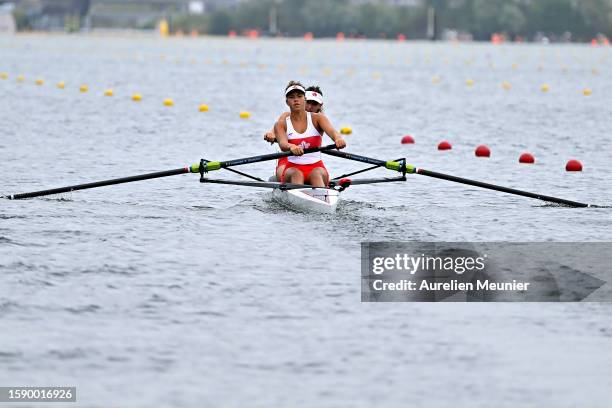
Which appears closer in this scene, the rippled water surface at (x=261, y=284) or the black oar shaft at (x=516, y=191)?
the rippled water surface at (x=261, y=284)

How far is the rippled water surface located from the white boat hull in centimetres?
21

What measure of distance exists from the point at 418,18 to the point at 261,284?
179 meters

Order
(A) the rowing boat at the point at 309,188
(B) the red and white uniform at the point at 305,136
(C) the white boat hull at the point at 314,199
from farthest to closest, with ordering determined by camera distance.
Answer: (B) the red and white uniform at the point at 305,136 → (A) the rowing boat at the point at 309,188 → (C) the white boat hull at the point at 314,199

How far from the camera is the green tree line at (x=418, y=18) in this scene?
174 metres

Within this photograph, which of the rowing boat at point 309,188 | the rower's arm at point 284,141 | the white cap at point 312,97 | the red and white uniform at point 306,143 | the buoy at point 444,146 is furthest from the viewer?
the buoy at point 444,146

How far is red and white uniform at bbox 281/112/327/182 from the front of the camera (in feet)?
56.9

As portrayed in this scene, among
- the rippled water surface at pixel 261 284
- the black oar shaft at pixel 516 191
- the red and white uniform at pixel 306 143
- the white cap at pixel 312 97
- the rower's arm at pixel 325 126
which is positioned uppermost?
the white cap at pixel 312 97

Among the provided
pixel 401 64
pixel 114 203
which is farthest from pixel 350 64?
pixel 114 203

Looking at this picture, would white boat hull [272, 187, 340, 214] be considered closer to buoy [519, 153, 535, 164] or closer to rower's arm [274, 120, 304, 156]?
rower's arm [274, 120, 304, 156]

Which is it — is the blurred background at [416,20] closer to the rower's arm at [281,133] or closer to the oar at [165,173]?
the rower's arm at [281,133]

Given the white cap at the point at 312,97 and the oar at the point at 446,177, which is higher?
the white cap at the point at 312,97

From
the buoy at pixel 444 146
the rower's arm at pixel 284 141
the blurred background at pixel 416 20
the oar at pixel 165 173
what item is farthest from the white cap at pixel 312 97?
the blurred background at pixel 416 20

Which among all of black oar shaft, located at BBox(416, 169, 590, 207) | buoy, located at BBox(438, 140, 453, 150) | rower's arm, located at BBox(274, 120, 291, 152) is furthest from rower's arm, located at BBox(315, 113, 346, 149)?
buoy, located at BBox(438, 140, 453, 150)

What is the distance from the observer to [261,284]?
501 inches
